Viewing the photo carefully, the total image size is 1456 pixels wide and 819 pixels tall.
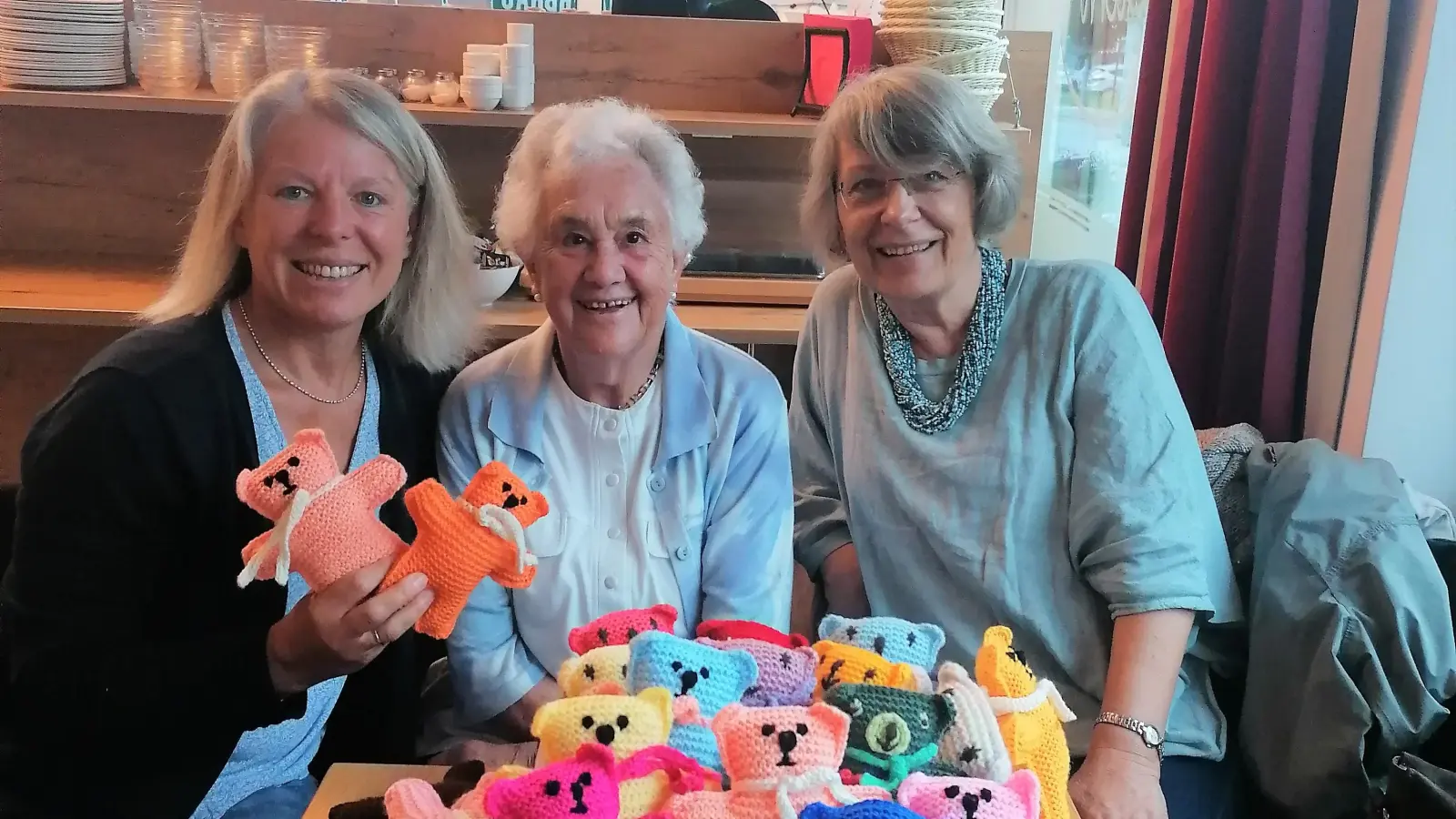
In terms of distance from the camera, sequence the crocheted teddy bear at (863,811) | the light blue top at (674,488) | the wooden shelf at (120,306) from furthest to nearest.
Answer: the wooden shelf at (120,306)
the light blue top at (674,488)
the crocheted teddy bear at (863,811)

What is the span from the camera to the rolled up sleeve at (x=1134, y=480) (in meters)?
1.34

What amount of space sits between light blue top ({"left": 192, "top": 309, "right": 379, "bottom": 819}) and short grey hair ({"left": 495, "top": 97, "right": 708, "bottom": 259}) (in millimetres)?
267

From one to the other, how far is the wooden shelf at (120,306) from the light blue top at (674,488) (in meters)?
0.60

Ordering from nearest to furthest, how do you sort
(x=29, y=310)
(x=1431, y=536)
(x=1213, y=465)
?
(x=1431, y=536) → (x=1213, y=465) → (x=29, y=310)

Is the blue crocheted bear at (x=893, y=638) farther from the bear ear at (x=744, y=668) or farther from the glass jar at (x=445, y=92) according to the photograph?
the glass jar at (x=445, y=92)

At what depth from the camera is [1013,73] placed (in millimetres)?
2398

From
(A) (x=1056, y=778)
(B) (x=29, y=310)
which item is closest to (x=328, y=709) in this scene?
(A) (x=1056, y=778)

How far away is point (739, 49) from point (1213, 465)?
4.60 feet

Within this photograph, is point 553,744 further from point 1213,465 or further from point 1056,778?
point 1213,465

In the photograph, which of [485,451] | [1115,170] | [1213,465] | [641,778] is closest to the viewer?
[641,778]

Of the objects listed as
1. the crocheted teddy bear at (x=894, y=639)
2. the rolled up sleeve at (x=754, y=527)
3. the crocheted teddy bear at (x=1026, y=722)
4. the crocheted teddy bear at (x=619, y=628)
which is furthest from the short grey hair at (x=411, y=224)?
the crocheted teddy bear at (x=1026, y=722)

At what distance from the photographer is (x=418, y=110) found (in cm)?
216

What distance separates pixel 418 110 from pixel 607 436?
111 cm

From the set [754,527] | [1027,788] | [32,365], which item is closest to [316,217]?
[754,527]
